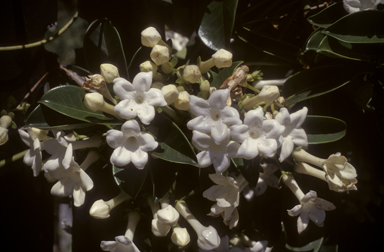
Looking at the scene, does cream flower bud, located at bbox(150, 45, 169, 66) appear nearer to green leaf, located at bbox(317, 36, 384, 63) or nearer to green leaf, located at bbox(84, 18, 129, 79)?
green leaf, located at bbox(84, 18, 129, 79)

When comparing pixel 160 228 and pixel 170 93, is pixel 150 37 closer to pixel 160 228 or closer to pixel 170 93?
pixel 170 93

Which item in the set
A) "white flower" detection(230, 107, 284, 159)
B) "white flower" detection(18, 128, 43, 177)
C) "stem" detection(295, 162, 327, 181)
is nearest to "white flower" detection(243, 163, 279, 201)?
"stem" detection(295, 162, 327, 181)

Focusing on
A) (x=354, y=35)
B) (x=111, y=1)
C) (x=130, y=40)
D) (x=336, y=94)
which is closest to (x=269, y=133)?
(x=354, y=35)

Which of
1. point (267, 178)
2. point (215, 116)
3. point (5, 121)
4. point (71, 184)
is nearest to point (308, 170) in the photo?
point (267, 178)

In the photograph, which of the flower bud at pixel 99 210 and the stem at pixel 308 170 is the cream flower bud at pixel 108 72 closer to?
the flower bud at pixel 99 210

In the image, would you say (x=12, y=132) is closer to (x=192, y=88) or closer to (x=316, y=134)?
(x=192, y=88)

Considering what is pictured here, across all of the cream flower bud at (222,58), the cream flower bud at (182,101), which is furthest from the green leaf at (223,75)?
the cream flower bud at (182,101)
